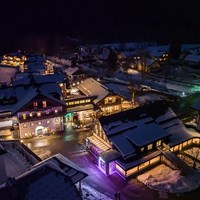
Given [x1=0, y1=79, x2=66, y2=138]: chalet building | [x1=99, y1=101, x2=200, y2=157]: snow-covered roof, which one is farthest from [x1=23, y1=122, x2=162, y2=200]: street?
[x1=99, y1=101, x2=200, y2=157]: snow-covered roof

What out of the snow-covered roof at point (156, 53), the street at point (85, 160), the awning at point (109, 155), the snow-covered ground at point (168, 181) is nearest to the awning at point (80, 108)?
the street at point (85, 160)

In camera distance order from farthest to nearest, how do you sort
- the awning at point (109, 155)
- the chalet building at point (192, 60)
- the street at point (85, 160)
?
the chalet building at point (192, 60) < the awning at point (109, 155) < the street at point (85, 160)

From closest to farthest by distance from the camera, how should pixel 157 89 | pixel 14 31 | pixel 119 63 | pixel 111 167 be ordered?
1. pixel 111 167
2. pixel 157 89
3. pixel 119 63
4. pixel 14 31

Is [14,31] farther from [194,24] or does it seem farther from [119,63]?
[194,24]

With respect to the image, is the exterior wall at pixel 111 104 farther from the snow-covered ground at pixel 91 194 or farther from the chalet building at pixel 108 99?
the snow-covered ground at pixel 91 194

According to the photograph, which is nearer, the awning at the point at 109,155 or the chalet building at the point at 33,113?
the awning at the point at 109,155

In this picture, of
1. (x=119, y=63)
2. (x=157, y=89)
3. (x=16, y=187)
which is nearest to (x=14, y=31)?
(x=119, y=63)
